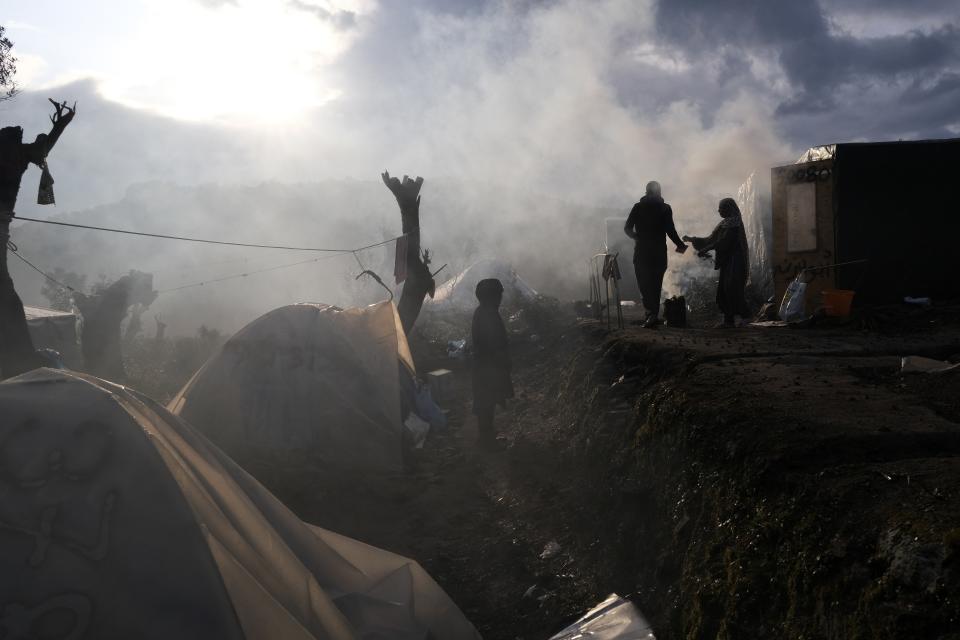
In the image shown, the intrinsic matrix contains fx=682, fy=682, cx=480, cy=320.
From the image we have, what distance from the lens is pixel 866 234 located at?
1023cm

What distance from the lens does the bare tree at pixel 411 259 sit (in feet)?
40.7

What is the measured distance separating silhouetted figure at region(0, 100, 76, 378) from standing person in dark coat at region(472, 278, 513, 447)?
4922 millimetres

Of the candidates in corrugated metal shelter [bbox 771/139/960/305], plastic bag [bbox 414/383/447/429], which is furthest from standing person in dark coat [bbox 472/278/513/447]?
corrugated metal shelter [bbox 771/139/960/305]

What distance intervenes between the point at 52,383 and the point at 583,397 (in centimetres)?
536

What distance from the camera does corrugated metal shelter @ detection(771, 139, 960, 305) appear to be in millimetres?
10094

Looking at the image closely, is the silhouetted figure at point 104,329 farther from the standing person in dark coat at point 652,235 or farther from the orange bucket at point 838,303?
the orange bucket at point 838,303

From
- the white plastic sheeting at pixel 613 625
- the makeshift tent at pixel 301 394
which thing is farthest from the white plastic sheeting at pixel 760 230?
the white plastic sheeting at pixel 613 625

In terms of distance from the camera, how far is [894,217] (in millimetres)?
10148

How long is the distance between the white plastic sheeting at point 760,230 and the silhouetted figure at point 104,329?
1250 cm

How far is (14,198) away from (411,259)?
20.8ft

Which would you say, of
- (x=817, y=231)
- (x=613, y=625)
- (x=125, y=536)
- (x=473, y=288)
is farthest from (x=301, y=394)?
(x=473, y=288)

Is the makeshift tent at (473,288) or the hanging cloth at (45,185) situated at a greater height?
the hanging cloth at (45,185)

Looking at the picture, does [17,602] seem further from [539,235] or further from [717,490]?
[539,235]

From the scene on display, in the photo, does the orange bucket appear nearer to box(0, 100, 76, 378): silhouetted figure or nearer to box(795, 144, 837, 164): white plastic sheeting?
A: box(795, 144, 837, 164): white plastic sheeting
